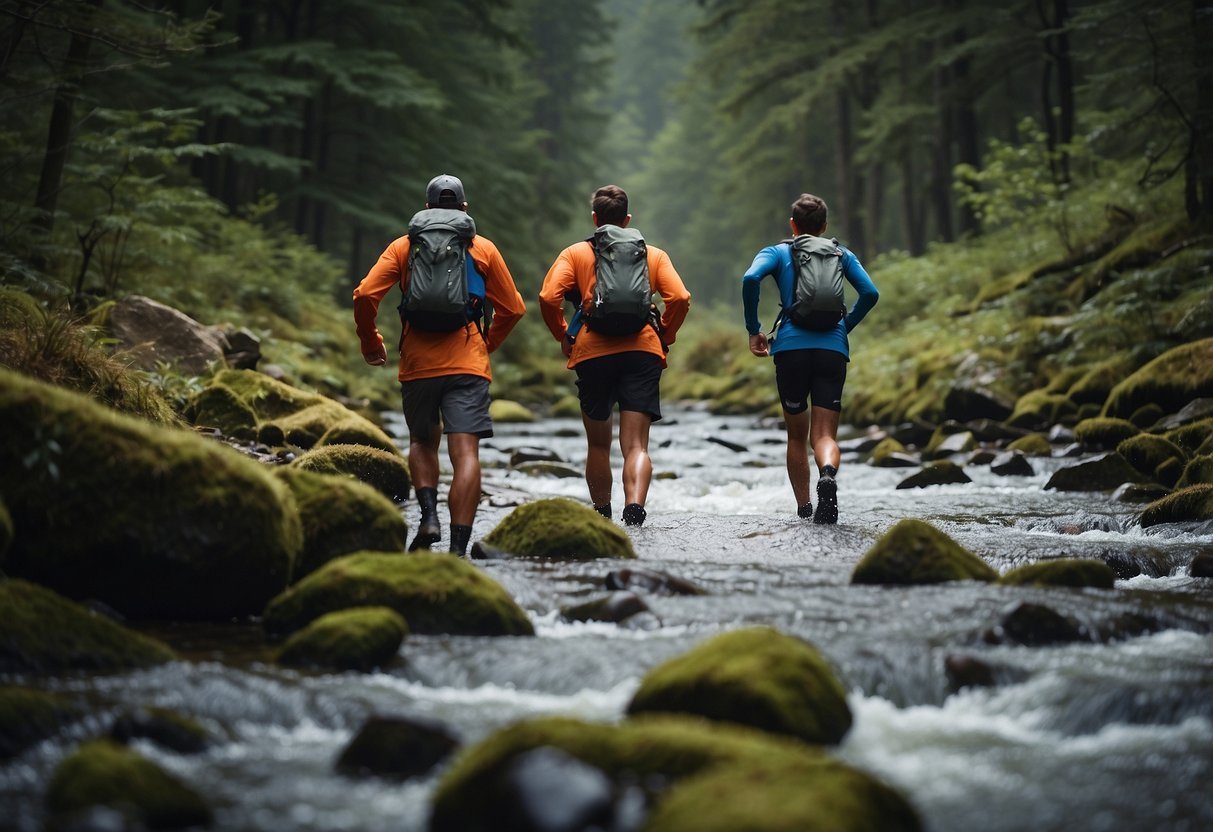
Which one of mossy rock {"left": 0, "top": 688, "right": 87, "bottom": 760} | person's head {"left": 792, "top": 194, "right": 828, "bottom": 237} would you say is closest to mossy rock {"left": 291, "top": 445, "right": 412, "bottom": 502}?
person's head {"left": 792, "top": 194, "right": 828, "bottom": 237}

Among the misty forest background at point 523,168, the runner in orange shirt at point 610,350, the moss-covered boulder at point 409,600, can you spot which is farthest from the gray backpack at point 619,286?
the misty forest background at point 523,168

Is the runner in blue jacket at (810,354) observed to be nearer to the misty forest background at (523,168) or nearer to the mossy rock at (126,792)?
the misty forest background at (523,168)

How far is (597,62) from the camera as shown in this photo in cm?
4153

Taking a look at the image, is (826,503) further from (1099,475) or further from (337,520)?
(337,520)

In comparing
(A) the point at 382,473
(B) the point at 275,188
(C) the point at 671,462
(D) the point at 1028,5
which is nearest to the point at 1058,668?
(A) the point at 382,473

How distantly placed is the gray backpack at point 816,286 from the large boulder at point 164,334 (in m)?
6.84

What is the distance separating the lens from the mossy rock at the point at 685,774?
2.61 m

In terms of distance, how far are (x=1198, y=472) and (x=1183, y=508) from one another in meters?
1.33

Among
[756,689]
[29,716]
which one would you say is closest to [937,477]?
[756,689]

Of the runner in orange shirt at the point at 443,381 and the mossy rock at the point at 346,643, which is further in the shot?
the runner in orange shirt at the point at 443,381

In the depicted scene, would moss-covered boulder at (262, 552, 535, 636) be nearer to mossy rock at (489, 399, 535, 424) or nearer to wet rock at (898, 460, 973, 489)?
wet rock at (898, 460, 973, 489)

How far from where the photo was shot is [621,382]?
24.9 feet

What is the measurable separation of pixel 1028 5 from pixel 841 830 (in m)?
22.7

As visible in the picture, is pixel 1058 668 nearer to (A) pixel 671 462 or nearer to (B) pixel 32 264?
(A) pixel 671 462
